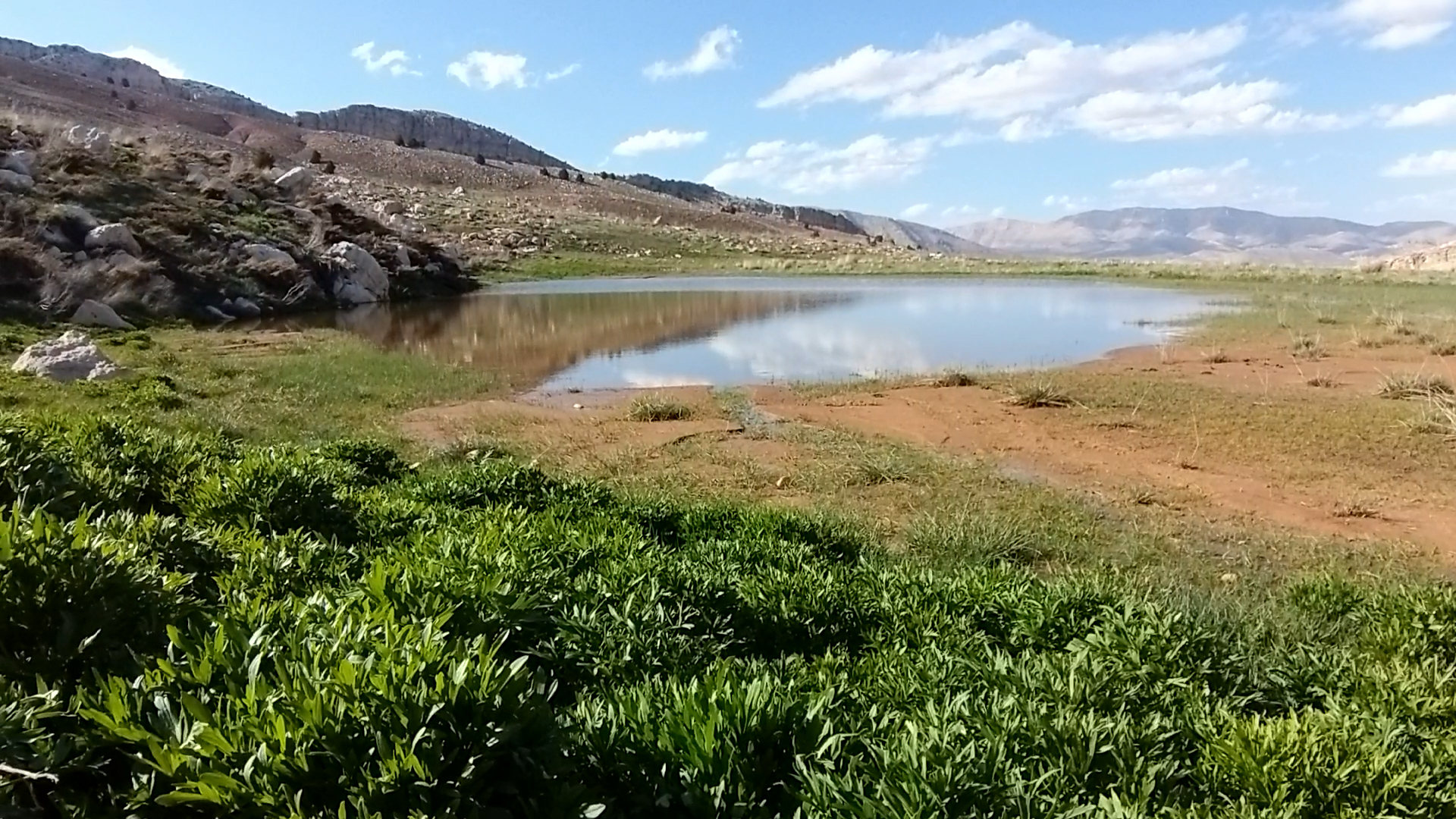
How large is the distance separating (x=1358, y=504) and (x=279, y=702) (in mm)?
8936

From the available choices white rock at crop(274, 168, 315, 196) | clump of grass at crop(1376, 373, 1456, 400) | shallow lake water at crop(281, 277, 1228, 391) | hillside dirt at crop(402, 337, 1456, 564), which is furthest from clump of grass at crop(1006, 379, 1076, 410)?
white rock at crop(274, 168, 315, 196)

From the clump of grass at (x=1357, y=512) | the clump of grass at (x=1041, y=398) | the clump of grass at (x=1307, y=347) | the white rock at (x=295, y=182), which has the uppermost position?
the white rock at (x=295, y=182)

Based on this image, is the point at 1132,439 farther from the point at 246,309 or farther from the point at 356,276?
the point at 356,276

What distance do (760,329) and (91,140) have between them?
23439 millimetres

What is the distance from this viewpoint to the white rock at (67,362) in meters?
11.8

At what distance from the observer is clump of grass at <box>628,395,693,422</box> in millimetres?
12148

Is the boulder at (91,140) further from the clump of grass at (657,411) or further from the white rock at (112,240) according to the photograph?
the clump of grass at (657,411)

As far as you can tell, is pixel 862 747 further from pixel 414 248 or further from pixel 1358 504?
pixel 414 248

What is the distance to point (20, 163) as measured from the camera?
24.4m

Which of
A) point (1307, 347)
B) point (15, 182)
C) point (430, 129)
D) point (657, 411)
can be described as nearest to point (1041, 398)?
point (657, 411)

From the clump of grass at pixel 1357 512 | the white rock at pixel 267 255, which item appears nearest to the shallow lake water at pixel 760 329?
the white rock at pixel 267 255

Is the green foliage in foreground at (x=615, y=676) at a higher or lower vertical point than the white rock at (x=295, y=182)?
lower

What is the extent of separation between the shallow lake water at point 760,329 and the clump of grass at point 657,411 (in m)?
3.34

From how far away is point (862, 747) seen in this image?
111 inches
